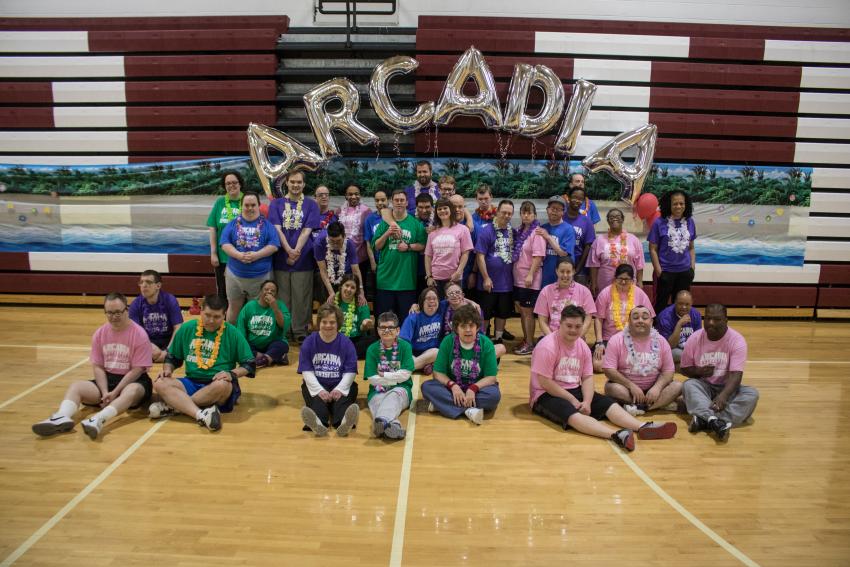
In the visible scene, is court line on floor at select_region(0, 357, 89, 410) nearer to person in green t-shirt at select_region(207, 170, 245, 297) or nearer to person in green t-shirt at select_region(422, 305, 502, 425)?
person in green t-shirt at select_region(207, 170, 245, 297)

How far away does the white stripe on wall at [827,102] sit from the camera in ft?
29.1

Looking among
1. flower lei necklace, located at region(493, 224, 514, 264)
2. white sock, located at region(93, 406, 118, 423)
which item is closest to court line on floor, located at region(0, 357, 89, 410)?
white sock, located at region(93, 406, 118, 423)

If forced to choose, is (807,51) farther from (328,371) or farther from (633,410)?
(328,371)

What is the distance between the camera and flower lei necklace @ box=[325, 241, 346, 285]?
7.00 metres

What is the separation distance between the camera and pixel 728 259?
9070mm

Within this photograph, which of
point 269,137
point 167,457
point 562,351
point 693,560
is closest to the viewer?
point 693,560

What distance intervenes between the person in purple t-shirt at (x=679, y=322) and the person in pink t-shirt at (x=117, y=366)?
481 cm

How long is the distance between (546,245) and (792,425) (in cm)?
292

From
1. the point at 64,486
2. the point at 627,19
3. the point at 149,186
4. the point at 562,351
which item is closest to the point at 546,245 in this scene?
A: the point at 562,351

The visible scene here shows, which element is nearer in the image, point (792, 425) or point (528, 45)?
point (792, 425)

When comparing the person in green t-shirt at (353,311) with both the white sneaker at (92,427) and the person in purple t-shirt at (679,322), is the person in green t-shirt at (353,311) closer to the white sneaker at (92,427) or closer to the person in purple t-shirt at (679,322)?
the white sneaker at (92,427)

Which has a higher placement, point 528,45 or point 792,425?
point 528,45

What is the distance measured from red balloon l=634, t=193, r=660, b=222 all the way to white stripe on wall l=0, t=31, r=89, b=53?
7.75 metres

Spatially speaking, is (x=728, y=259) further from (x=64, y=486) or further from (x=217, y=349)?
(x=64, y=486)
